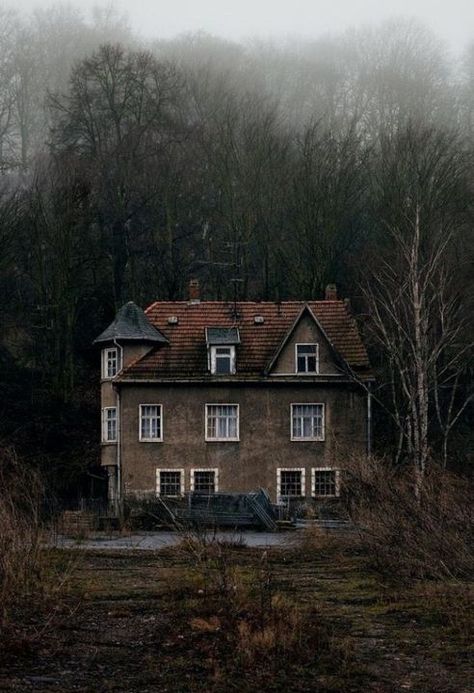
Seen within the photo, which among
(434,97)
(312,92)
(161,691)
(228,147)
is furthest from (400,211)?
(161,691)

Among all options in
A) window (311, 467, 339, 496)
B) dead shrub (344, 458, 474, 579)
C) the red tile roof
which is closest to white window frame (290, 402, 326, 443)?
window (311, 467, 339, 496)

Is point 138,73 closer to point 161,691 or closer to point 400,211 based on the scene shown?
point 400,211

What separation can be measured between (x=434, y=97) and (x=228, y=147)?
22067mm

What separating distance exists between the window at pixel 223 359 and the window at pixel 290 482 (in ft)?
14.5

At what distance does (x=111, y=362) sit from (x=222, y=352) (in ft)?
15.2

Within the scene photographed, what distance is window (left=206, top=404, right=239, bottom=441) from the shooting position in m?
44.9

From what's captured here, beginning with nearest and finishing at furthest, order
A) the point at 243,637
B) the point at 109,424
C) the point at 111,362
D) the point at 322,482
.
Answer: the point at 243,637 → the point at 322,482 → the point at 109,424 → the point at 111,362

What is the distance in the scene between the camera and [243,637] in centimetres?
1359

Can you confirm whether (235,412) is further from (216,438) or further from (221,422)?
(216,438)

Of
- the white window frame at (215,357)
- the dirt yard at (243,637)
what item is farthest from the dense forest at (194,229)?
the dirt yard at (243,637)

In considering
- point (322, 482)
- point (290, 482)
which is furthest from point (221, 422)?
point (322, 482)

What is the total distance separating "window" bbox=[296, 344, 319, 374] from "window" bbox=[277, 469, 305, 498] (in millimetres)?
3960

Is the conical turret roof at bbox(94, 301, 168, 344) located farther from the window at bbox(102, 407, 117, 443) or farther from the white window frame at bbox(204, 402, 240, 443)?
the white window frame at bbox(204, 402, 240, 443)

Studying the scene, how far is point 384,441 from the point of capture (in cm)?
4794
